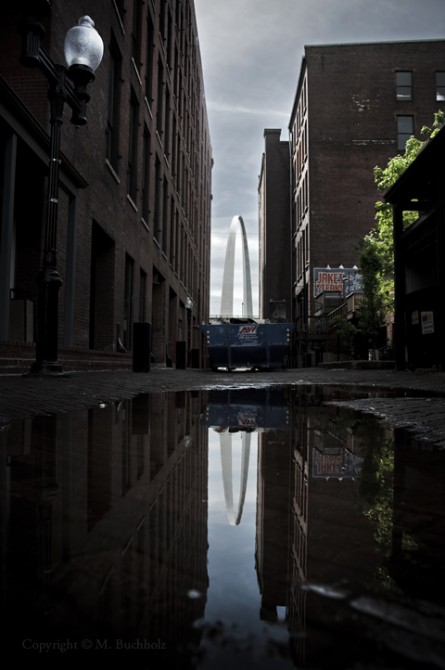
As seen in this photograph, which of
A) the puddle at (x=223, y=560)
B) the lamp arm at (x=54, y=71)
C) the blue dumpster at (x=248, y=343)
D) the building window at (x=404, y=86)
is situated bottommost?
the puddle at (x=223, y=560)

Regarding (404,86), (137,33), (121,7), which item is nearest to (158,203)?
(137,33)

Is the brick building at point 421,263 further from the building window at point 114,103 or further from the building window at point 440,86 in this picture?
the building window at point 440,86

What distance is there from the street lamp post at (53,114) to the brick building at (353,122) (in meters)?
27.8

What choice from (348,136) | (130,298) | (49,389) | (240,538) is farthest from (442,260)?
(348,136)

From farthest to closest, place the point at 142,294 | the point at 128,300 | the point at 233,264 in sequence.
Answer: the point at 233,264 → the point at 142,294 → the point at 128,300

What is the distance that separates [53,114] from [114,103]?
285 inches

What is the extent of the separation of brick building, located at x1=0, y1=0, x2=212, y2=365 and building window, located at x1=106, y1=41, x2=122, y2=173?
25 millimetres

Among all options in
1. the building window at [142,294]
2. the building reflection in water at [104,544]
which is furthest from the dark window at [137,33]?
the building reflection in water at [104,544]

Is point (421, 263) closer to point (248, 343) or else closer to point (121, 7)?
point (248, 343)

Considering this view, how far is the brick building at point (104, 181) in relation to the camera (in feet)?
24.7

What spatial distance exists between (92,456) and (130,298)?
42.0ft

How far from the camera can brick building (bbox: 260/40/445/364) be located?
32812 mm

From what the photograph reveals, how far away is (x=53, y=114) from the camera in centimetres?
588

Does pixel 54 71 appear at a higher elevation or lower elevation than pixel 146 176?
lower
